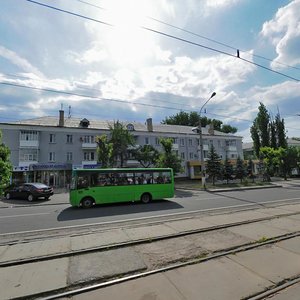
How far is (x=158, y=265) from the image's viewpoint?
5.21 meters

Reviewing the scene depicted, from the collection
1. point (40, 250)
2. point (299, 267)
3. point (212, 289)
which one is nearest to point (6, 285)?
point (40, 250)

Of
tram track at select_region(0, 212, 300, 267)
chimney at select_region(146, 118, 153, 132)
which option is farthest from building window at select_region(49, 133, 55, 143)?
tram track at select_region(0, 212, 300, 267)

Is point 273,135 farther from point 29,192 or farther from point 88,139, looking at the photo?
point 29,192

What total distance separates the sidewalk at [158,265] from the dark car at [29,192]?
14.3m

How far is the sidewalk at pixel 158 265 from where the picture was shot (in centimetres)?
413

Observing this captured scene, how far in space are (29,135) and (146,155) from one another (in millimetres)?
17831

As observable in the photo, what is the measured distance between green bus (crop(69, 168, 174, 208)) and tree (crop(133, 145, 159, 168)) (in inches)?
834

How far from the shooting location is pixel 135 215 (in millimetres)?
11789

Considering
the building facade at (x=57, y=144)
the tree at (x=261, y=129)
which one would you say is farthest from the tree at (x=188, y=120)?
the building facade at (x=57, y=144)

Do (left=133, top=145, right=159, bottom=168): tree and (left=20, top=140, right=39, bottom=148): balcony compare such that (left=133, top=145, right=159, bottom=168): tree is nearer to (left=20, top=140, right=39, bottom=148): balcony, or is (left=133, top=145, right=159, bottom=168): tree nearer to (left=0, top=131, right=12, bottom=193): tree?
(left=20, top=140, right=39, bottom=148): balcony

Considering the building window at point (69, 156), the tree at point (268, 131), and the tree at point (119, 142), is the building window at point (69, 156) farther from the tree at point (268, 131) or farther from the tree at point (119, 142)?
the tree at point (268, 131)

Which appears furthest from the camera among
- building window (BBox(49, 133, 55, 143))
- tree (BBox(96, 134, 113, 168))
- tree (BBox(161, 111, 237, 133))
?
tree (BBox(161, 111, 237, 133))

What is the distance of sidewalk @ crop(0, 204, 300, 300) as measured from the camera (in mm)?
4133

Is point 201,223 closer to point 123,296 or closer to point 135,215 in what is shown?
point 135,215
